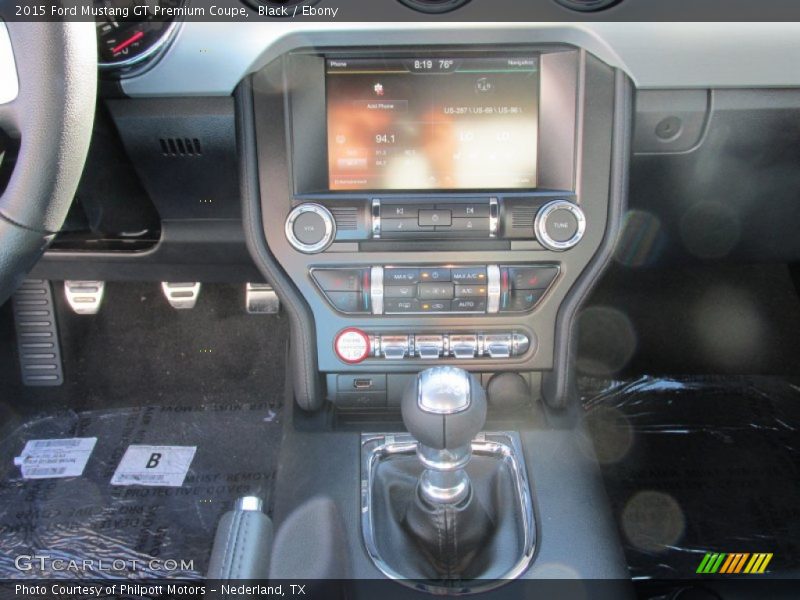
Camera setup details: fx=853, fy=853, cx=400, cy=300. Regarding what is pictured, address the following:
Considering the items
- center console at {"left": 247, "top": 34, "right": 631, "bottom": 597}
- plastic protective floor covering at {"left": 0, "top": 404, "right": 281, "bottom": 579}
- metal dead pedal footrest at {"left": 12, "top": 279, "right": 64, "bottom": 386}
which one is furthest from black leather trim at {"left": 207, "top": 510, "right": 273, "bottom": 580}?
metal dead pedal footrest at {"left": 12, "top": 279, "right": 64, "bottom": 386}

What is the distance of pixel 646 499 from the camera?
75.1 inches

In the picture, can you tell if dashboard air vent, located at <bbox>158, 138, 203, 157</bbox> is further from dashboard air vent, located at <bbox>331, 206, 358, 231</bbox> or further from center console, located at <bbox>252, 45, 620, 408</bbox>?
dashboard air vent, located at <bbox>331, 206, 358, 231</bbox>

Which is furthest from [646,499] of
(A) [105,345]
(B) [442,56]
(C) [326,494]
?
(A) [105,345]

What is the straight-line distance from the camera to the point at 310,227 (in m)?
1.38

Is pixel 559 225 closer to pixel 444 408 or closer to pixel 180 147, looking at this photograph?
pixel 444 408

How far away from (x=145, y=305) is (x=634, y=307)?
131 centimetres

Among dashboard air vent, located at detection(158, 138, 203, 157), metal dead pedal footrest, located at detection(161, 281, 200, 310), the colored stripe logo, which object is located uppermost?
dashboard air vent, located at detection(158, 138, 203, 157)

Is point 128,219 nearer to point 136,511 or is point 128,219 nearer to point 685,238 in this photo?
point 136,511

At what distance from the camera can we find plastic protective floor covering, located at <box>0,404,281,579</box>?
1.77 m

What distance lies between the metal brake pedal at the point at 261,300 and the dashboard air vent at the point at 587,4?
1.13 metres

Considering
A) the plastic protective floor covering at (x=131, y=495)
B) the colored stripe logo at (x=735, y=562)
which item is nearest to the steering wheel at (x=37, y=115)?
the plastic protective floor covering at (x=131, y=495)

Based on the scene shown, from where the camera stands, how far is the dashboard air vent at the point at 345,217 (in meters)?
1.38

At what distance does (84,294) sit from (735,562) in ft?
5.27

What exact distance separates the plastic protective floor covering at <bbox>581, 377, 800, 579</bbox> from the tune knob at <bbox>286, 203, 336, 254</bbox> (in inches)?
36.4
